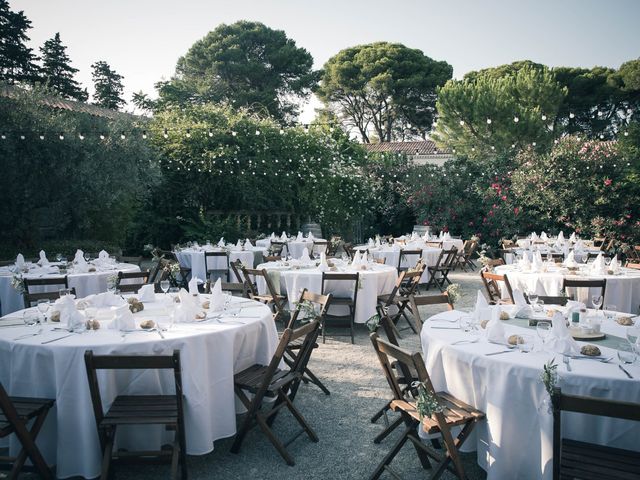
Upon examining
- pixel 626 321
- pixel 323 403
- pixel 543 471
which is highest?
pixel 626 321

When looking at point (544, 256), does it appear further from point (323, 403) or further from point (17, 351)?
point (17, 351)

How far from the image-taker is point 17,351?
3.26 m

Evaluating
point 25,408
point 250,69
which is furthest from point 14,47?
point 25,408

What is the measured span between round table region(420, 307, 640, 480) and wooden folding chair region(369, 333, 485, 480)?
111 millimetres

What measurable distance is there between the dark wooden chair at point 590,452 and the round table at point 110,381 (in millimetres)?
2161

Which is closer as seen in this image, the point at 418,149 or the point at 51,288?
the point at 51,288

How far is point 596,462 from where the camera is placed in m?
2.50

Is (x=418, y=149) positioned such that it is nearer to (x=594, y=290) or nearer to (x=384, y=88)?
(x=384, y=88)

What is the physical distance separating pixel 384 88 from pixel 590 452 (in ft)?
107

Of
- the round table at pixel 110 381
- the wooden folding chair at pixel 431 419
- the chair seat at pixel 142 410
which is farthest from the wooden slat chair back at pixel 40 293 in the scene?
the wooden folding chair at pixel 431 419

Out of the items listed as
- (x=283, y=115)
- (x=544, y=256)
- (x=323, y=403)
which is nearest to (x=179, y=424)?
(x=323, y=403)

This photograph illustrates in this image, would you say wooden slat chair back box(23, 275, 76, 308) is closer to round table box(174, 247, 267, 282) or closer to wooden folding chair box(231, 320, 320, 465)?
wooden folding chair box(231, 320, 320, 465)

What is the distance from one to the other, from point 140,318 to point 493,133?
22158 mm

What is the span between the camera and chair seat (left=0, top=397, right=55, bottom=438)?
2869 mm
